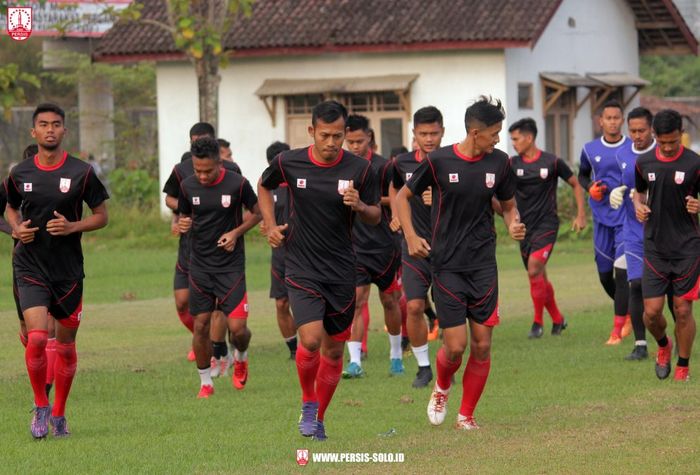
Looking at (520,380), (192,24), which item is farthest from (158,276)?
(520,380)

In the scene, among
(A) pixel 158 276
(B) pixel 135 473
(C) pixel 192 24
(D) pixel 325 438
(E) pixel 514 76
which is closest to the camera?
(B) pixel 135 473

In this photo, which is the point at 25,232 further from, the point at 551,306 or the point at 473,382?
the point at 551,306


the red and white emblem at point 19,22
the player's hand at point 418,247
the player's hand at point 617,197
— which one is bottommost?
the player's hand at point 418,247

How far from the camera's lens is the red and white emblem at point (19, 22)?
19384 millimetres

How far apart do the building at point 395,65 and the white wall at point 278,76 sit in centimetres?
2

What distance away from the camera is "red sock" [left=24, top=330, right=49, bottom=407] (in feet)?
32.9

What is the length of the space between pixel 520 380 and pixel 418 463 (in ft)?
13.1

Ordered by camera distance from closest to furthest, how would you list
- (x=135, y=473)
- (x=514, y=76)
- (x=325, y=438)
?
(x=135, y=473) < (x=325, y=438) < (x=514, y=76)

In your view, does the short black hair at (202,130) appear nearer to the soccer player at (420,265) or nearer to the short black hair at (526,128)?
the soccer player at (420,265)

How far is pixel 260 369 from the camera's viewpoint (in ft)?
→ 46.0

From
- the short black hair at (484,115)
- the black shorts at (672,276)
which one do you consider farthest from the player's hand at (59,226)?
the black shorts at (672,276)

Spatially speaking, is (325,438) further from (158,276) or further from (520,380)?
(158,276)

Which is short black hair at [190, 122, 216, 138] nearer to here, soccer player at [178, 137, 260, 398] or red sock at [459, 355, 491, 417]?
soccer player at [178, 137, 260, 398]

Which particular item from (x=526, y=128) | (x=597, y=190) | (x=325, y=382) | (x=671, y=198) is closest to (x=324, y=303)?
(x=325, y=382)
